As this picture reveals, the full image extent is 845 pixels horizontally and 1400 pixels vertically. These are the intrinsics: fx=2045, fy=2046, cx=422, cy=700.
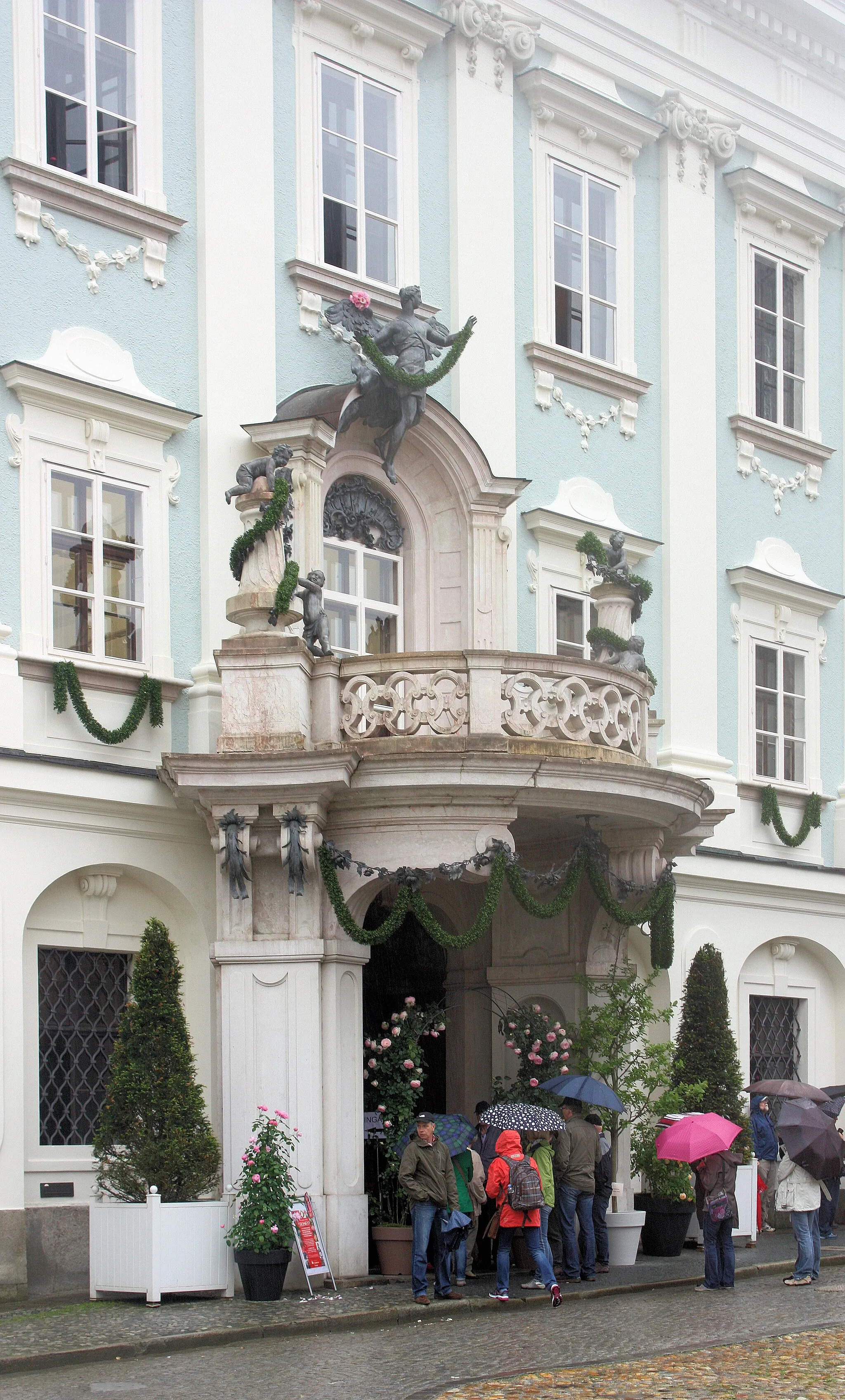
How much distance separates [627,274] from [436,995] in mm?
8170

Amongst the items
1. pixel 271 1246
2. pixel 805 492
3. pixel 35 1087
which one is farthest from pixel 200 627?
pixel 805 492

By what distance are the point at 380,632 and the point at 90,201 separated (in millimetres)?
4890

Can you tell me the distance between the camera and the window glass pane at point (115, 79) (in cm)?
1762

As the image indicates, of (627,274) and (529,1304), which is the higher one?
(627,274)

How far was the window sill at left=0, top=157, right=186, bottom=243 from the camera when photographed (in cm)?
1670

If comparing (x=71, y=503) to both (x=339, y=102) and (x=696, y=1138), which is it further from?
(x=696, y=1138)

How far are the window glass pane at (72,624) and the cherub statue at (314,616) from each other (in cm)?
176

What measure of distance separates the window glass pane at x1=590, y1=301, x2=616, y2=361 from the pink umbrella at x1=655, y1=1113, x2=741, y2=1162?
28.9 feet

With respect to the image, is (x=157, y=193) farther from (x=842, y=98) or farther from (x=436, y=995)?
(x=842, y=98)

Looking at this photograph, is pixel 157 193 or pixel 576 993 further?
pixel 576 993

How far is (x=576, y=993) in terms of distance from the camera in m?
19.7

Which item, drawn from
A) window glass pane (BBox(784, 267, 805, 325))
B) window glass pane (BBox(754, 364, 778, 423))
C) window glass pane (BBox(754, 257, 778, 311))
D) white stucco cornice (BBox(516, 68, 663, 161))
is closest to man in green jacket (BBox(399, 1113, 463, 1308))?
white stucco cornice (BBox(516, 68, 663, 161))

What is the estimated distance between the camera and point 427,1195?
51.0 ft

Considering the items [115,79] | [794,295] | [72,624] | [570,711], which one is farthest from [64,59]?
[794,295]
